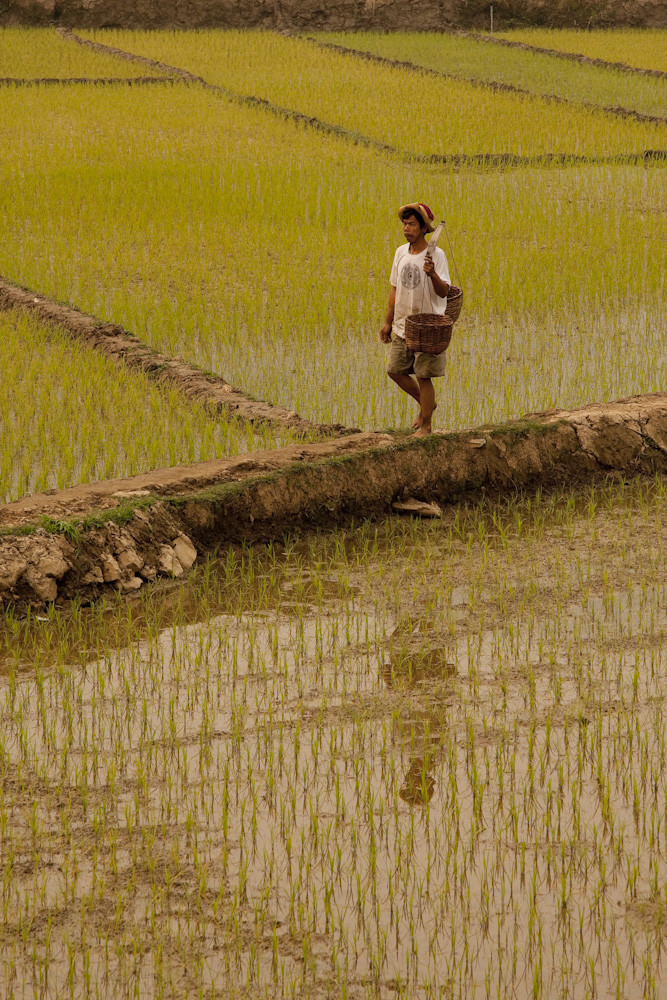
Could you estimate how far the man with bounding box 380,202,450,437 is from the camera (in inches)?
191

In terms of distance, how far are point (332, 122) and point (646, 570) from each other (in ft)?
32.0

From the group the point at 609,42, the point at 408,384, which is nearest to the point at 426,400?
the point at 408,384

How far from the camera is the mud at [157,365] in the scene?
5.64 meters

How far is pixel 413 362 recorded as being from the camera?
5293 mm

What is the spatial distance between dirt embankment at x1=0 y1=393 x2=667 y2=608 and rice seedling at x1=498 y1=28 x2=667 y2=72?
13187 mm

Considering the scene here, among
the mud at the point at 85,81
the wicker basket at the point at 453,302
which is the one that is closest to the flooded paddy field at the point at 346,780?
the wicker basket at the point at 453,302

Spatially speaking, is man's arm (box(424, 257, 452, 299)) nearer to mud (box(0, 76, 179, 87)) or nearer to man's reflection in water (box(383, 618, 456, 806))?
man's reflection in water (box(383, 618, 456, 806))

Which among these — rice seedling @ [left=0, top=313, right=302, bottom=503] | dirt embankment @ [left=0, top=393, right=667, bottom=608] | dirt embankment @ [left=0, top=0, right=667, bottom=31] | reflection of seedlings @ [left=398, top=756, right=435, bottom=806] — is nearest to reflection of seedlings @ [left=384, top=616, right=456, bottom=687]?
reflection of seedlings @ [left=398, top=756, right=435, bottom=806]

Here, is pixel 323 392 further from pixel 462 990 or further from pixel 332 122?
pixel 332 122

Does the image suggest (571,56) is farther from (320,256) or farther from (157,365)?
(157,365)

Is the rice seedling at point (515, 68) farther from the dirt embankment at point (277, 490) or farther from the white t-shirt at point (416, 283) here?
the white t-shirt at point (416, 283)

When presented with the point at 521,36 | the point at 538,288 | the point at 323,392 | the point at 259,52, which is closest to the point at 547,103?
the point at 259,52

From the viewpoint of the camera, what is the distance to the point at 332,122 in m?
13.2

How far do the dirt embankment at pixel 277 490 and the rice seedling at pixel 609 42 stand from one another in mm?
13187
